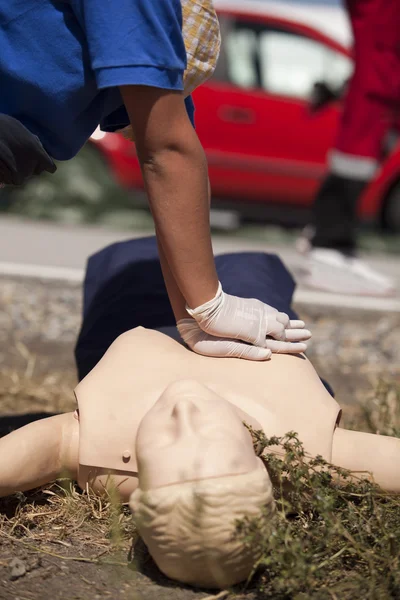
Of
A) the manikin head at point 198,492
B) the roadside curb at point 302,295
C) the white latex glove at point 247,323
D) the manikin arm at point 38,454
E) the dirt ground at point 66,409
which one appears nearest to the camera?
the manikin head at point 198,492

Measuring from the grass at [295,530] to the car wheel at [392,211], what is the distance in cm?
463

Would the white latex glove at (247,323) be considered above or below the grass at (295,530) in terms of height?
above

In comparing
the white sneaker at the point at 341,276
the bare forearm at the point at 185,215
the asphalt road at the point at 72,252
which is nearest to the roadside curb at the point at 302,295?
the asphalt road at the point at 72,252

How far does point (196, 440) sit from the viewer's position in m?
1.64

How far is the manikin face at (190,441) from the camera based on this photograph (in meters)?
1.61

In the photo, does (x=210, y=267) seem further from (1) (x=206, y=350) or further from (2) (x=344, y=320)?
(2) (x=344, y=320)

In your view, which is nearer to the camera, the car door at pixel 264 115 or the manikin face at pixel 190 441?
the manikin face at pixel 190 441

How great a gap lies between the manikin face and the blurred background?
4.39 meters

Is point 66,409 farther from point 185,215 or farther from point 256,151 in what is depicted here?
point 256,151

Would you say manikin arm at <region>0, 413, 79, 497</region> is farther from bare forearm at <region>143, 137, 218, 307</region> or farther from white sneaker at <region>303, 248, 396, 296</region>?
white sneaker at <region>303, 248, 396, 296</region>

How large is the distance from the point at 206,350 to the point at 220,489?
1.70ft

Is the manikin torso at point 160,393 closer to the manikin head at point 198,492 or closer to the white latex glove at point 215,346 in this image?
the white latex glove at point 215,346

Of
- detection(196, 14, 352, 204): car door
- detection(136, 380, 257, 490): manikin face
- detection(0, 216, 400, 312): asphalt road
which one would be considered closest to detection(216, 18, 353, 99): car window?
detection(196, 14, 352, 204): car door

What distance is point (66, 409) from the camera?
3031 mm
